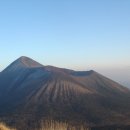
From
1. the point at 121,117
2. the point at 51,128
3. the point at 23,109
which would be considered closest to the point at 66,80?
the point at 23,109

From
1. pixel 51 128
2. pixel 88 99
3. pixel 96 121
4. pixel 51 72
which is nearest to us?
pixel 51 128

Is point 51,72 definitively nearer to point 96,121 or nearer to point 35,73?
point 35,73

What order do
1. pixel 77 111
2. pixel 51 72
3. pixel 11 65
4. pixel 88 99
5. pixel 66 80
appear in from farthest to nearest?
1. pixel 11 65
2. pixel 51 72
3. pixel 66 80
4. pixel 88 99
5. pixel 77 111

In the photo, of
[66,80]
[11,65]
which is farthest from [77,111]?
[11,65]

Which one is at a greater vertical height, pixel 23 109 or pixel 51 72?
pixel 51 72

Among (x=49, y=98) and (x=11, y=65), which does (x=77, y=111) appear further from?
→ (x=11, y=65)

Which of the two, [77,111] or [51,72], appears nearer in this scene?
[77,111]
